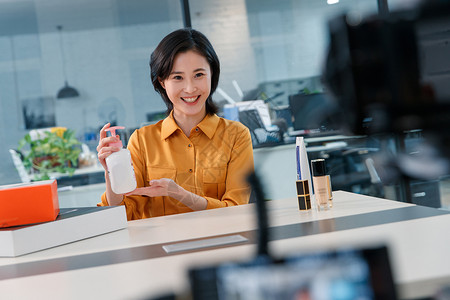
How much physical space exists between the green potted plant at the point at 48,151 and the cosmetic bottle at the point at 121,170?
226 cm

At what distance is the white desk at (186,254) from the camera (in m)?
0.86

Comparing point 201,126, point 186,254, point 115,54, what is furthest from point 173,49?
point 115,54

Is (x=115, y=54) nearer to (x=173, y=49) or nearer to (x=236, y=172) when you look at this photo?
(x=173, y=49)

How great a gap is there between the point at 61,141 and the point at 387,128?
3531mm

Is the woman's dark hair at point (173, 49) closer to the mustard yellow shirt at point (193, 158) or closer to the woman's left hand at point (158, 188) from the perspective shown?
the mustard yellow shirt at point (193, 158)

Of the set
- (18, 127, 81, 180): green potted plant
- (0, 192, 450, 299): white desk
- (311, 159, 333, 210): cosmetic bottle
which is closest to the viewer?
(0, 192, 450, 299): white desk

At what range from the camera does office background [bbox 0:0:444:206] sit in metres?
3.63

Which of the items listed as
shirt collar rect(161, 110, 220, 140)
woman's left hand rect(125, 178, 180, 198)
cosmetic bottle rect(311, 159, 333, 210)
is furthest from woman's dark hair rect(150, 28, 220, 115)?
cosmetic bottle rect(311, 159, 333, 210)

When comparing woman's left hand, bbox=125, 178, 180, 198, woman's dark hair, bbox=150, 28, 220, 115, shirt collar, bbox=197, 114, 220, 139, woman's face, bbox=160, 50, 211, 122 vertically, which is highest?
woman's dark hair, bbox=150, 28, 220, 115

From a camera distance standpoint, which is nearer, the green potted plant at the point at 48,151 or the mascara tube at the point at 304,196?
the mascara tube at the point at 304,196

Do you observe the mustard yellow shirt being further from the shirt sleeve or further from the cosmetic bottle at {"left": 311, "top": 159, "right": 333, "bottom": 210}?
the cosmetic bottle at {"left": 311, "top": 159, "right": 333, "bottom": 210}

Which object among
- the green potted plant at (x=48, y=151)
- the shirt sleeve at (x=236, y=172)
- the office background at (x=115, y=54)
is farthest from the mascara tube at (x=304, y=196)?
the green potted plant at (x=48, y=151)

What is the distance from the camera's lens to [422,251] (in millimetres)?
917

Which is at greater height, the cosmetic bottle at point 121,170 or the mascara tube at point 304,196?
the cosmetic bottle at point 121,170
